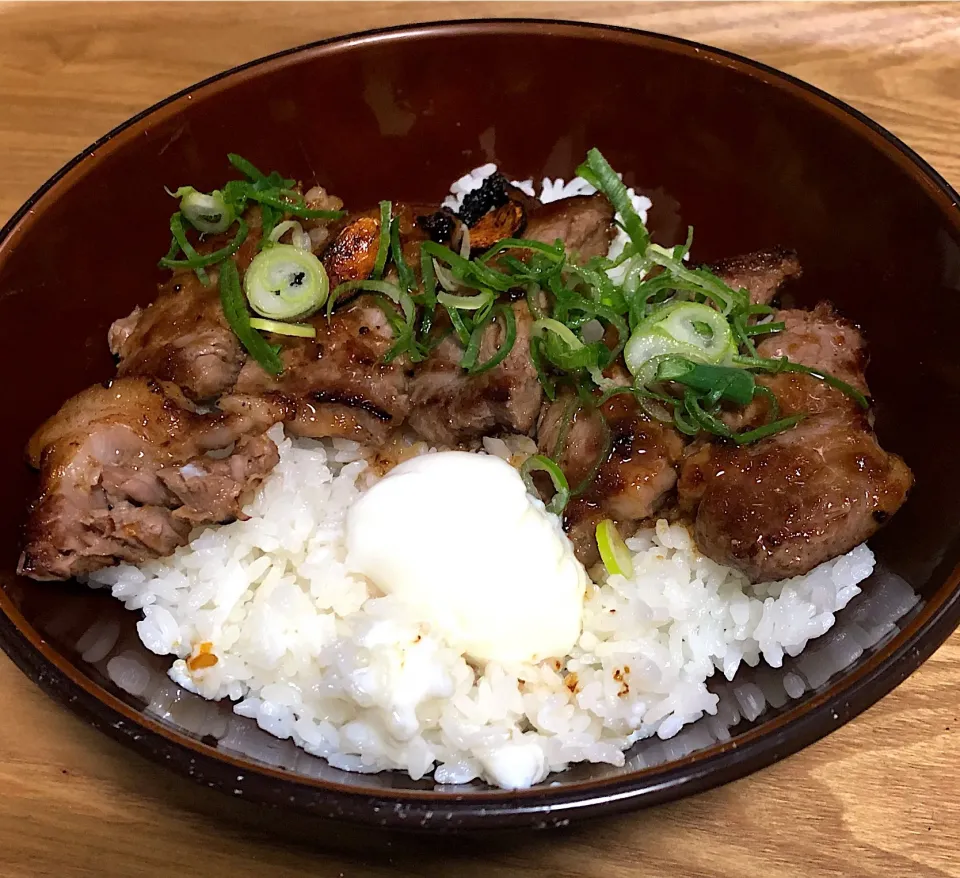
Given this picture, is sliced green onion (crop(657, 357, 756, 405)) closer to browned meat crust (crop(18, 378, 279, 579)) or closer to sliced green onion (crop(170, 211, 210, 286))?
browned meat crust (crop(18, 378, 279, 579))

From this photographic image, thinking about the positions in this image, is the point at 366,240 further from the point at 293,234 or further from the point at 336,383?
the point at 336,383

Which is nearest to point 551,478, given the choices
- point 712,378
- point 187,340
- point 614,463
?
point 614,463

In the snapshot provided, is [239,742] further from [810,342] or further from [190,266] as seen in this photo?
[810,342]

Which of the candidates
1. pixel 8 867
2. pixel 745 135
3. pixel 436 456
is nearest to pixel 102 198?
pixel 436 456

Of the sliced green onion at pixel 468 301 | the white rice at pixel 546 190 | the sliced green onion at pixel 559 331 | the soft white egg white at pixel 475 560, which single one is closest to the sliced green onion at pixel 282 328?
the sliced green onion at pixel 468 301

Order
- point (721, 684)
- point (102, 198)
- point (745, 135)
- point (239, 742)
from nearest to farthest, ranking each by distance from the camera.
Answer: point (239, 742) → point (721, 684) → point (102, 198) → point (745, 135)

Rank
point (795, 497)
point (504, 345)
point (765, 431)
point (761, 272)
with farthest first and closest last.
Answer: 1. point (761, 272)
2. point (504, 345)
3. point (765, 431)
4. point (795, 497)
